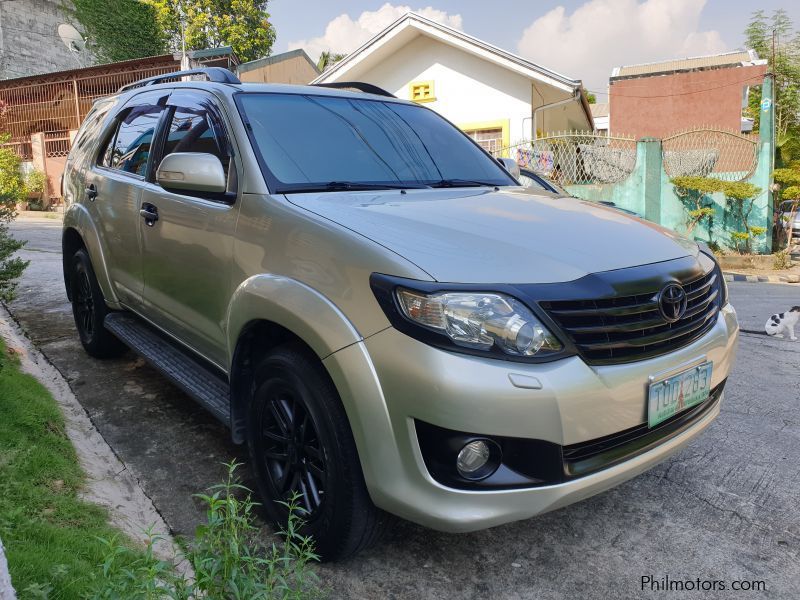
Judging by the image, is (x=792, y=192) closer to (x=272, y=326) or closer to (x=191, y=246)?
(x=191, y=246)

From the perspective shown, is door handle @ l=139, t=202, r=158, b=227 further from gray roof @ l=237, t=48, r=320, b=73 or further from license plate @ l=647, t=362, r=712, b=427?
gray roof @ l=237, t=48, r=320, b=73

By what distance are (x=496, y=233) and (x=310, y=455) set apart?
39.6 inches

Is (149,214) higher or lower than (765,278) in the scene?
higher

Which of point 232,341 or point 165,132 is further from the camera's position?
point 165,132

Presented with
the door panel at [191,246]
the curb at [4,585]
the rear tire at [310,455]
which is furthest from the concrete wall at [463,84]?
the curb at [4,585]


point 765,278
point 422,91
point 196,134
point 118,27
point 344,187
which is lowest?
point 765,278

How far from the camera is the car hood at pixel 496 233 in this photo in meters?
2.02

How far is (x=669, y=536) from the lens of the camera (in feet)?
8.29

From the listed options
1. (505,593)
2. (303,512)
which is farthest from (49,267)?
(505,593)

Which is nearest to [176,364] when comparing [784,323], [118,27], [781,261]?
[784,323]

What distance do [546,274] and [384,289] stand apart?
0.50 m

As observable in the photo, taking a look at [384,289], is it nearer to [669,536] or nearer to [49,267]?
[669,536]

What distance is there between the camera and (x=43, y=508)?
7.29 feet

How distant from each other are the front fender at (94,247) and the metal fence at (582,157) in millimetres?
8719
